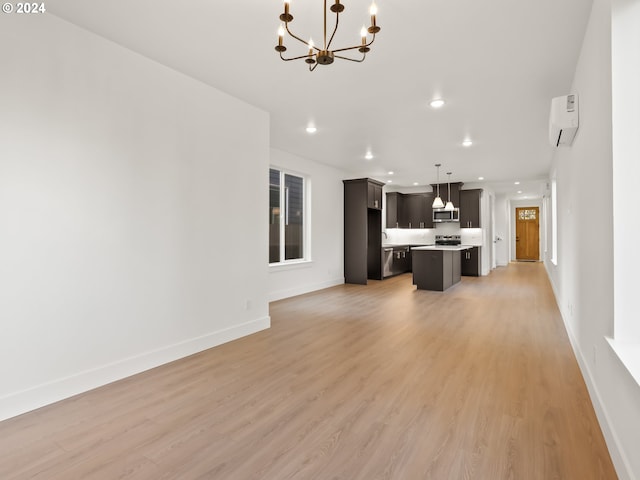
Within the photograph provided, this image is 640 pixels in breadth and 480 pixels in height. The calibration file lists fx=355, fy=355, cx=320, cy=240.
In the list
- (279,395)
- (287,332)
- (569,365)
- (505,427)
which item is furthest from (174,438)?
(569,365)

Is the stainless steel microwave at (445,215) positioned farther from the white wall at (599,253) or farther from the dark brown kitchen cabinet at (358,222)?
the white wall at (599,253)

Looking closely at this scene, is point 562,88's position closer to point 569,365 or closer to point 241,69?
point 569,365

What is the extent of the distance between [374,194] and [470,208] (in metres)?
3.36

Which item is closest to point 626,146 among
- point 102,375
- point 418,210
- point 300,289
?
point 102,375

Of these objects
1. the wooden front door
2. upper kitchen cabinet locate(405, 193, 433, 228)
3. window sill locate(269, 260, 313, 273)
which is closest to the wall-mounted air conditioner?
window sill locate(269, 260, 313, 273)

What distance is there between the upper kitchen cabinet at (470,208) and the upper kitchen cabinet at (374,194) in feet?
9.56

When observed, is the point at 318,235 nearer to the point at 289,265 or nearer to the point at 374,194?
the point at 289,265

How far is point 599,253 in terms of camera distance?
7.43 ft

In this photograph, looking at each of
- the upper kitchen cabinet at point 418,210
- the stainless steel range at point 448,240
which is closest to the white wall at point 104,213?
the upper kitchen cabinet at point 418,210

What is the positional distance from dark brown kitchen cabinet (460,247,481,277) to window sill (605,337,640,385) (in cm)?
860

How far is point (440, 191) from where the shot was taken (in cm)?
1076

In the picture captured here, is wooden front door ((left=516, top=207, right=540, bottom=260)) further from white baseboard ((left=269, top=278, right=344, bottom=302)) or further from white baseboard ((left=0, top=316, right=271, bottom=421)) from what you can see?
white baseboard ((left=0, top=316, right=271, bottom=421))

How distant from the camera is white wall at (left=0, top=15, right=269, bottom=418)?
2.44 metres

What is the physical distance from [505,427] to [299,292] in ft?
17.0
